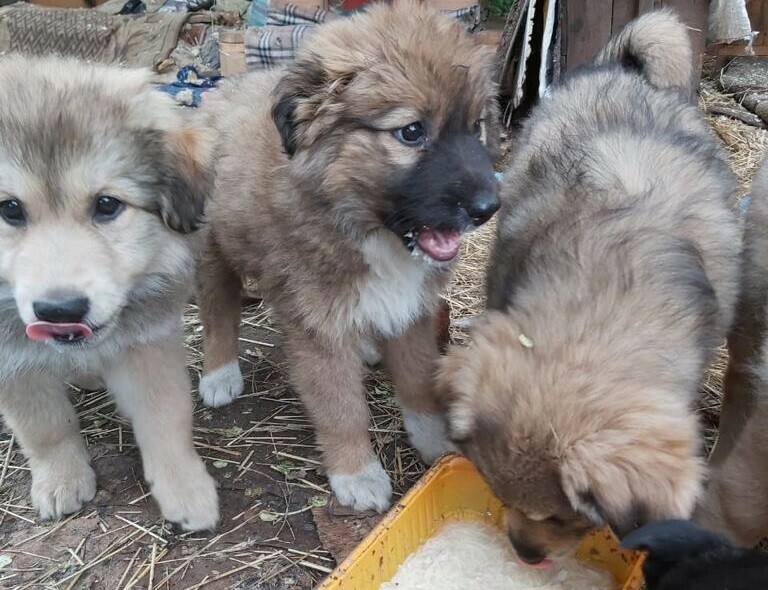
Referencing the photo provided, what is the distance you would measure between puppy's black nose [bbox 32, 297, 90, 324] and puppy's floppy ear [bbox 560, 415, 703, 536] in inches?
50.9

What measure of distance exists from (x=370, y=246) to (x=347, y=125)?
0.41 meters

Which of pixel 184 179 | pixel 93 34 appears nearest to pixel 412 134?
pixel 184 179

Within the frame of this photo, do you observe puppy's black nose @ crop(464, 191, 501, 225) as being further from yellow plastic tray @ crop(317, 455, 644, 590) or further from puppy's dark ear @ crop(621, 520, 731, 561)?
puppy's dark ear @ crop(621, 520, 731, 561)

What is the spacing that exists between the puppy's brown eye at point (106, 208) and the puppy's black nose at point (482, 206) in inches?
40.4

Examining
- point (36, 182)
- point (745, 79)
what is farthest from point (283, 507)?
point (745, 79)

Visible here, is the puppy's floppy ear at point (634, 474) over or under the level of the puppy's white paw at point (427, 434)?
over

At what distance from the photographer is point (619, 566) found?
2557 millimetres

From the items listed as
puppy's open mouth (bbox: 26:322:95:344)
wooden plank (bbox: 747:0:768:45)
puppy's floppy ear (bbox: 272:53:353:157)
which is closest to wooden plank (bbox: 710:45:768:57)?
wooden plank (bbox: 747:0:768:45)

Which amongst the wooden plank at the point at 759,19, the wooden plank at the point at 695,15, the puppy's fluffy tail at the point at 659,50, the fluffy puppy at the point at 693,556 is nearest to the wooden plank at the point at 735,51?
the wooden plank at the point at 759,19

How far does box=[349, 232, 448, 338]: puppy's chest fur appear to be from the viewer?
2633 mm

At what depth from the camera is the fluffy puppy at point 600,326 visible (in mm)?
1841

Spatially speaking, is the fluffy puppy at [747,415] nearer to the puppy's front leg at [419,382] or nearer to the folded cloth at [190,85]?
the puppy's front leg at [419,382]

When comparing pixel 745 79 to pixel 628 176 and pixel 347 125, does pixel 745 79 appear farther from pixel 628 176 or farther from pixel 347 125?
pixel 347 125

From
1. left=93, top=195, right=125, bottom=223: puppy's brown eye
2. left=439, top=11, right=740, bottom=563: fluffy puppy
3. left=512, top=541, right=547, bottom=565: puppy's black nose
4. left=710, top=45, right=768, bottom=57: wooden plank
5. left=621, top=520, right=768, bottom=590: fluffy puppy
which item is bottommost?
left=512, top=541, right=547, bottom=565: puppy's black nose
